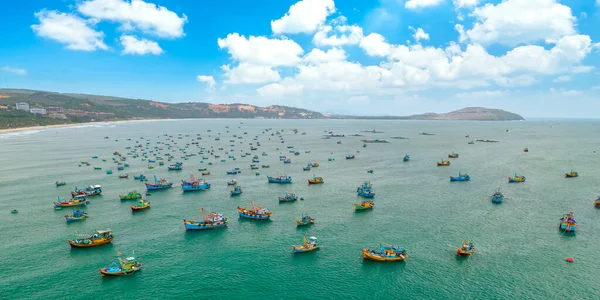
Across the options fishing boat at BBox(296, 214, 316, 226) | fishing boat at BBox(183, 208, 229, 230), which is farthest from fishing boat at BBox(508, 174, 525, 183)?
fishing boat at BBox(183, 208, 229, 230)

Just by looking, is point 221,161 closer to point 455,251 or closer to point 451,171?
point 451,171

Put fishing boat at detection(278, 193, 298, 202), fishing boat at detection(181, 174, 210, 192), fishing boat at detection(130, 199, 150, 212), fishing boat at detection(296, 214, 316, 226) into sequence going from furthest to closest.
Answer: fishing boat at detection(181, 174, 210, 192) → fishing boat at detection(278, 193, 298, 202) → fishing boat at detection(130, 199, 150, 212) → fishing boat at detection(296, 214, 316, 226)

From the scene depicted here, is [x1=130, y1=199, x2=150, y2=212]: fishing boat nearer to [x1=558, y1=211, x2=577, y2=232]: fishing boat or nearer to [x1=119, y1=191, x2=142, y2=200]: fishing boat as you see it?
[x1=119, y1=191, x2=142, y2=200]: fishing boat

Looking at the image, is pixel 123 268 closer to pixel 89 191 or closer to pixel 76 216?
pixel 76 216

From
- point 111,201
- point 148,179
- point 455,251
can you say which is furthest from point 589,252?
point 148,179

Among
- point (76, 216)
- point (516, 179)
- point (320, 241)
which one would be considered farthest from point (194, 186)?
point (516, 179)
